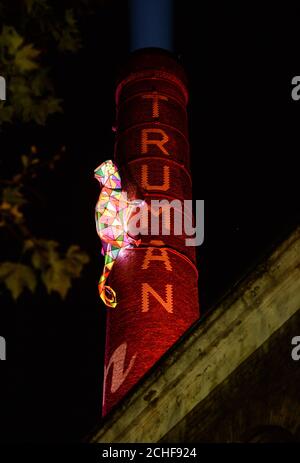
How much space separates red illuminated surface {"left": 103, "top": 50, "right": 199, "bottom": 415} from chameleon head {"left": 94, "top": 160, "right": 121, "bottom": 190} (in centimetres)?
29

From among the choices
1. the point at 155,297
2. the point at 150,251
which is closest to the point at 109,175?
the point at 150,251

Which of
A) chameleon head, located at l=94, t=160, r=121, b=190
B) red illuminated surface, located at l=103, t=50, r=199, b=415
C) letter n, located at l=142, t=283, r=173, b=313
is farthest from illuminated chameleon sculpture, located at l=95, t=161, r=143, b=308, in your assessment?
letter n, located at l=142, t=283, r=173, b=313

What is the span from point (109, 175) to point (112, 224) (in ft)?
5.14

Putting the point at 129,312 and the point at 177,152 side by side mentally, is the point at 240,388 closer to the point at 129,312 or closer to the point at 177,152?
the point at 129,312

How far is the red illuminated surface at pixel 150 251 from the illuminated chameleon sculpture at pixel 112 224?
211 mm

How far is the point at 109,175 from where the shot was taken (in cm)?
1792

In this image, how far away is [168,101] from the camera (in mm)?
19500

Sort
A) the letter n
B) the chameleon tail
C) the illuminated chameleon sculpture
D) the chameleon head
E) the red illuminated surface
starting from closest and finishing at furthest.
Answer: the red illuminated surface < the letter n < the chameleon tail < the illuminated chameleon sculpture < the chameleon head

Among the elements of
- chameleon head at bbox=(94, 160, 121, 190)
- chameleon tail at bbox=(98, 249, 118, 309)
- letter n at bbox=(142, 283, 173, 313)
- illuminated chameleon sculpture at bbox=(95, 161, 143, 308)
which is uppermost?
chameleon head at bbox=(94, 160, 121, 190)

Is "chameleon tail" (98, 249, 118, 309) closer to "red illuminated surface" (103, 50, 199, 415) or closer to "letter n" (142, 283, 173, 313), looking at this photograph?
"red illuminated surface" (103, 50, 199, 415)

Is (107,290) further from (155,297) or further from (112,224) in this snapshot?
(112,224)

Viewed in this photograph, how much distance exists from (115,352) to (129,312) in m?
0.98

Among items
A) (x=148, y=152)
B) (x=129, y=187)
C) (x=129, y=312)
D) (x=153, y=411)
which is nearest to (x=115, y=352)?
(x=129, y=312)

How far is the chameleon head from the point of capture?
58.5ft
